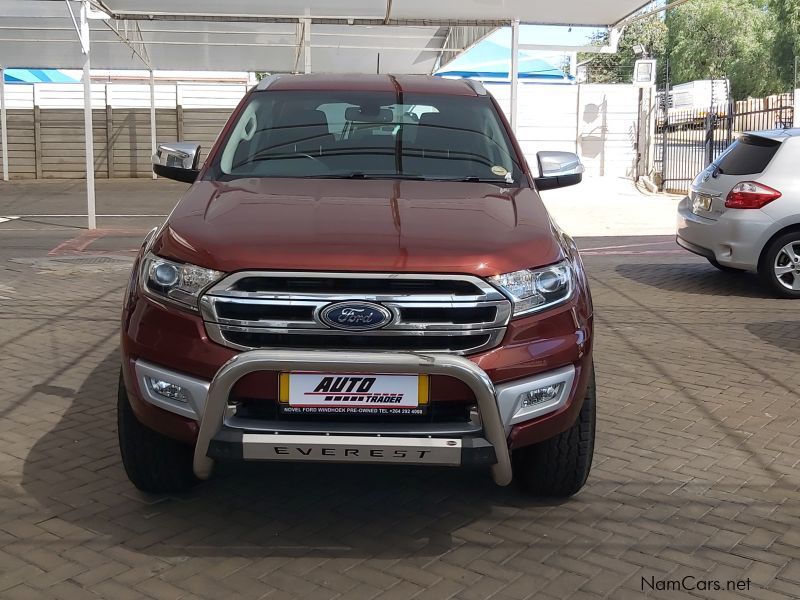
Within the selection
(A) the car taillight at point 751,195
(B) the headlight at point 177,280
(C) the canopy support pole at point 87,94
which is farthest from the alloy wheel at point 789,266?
(C) the canopy support pole at point 87,94

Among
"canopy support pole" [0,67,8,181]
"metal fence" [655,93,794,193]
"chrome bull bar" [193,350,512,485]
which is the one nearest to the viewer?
"chrome bull bar" [193,350,512,485]

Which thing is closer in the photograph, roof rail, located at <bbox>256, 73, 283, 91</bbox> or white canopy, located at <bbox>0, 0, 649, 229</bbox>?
roof rail, located at <bbox>256, 73, 283, 91</bbox>

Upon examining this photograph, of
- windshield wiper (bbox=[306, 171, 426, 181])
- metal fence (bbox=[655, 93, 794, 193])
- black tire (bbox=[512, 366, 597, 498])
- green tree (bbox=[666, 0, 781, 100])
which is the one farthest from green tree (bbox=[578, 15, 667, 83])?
black tire (bbox=[512, 366, 597, 498])

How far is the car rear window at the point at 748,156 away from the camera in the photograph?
33.2ft

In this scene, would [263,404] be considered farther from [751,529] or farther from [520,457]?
[751,529]

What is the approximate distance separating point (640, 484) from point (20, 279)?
792 centimetres

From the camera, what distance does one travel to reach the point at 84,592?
3.67 metres

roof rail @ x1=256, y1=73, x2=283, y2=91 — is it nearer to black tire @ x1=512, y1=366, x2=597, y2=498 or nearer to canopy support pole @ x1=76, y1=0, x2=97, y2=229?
black tire @ x1=512, y1=366, x2=597, y2=498

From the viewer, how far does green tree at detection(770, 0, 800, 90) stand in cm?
6141

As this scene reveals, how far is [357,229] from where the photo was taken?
13.3ft

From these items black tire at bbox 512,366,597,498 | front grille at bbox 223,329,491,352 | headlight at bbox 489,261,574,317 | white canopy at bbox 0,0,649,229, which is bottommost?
black tire at bbox 512,366,597,498

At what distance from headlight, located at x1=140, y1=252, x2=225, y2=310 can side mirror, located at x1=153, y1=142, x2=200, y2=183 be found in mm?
1778

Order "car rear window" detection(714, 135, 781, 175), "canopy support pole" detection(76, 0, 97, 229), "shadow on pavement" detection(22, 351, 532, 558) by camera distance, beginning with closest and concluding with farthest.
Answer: "shadow on pavement" detection(22, 351, 532, 558) < "car rear window" detection(714, 135, 781, 175) < "canopy support pole" detection(76, 0, 97, 229)

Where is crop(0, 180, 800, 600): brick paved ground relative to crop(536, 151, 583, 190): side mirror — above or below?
below
